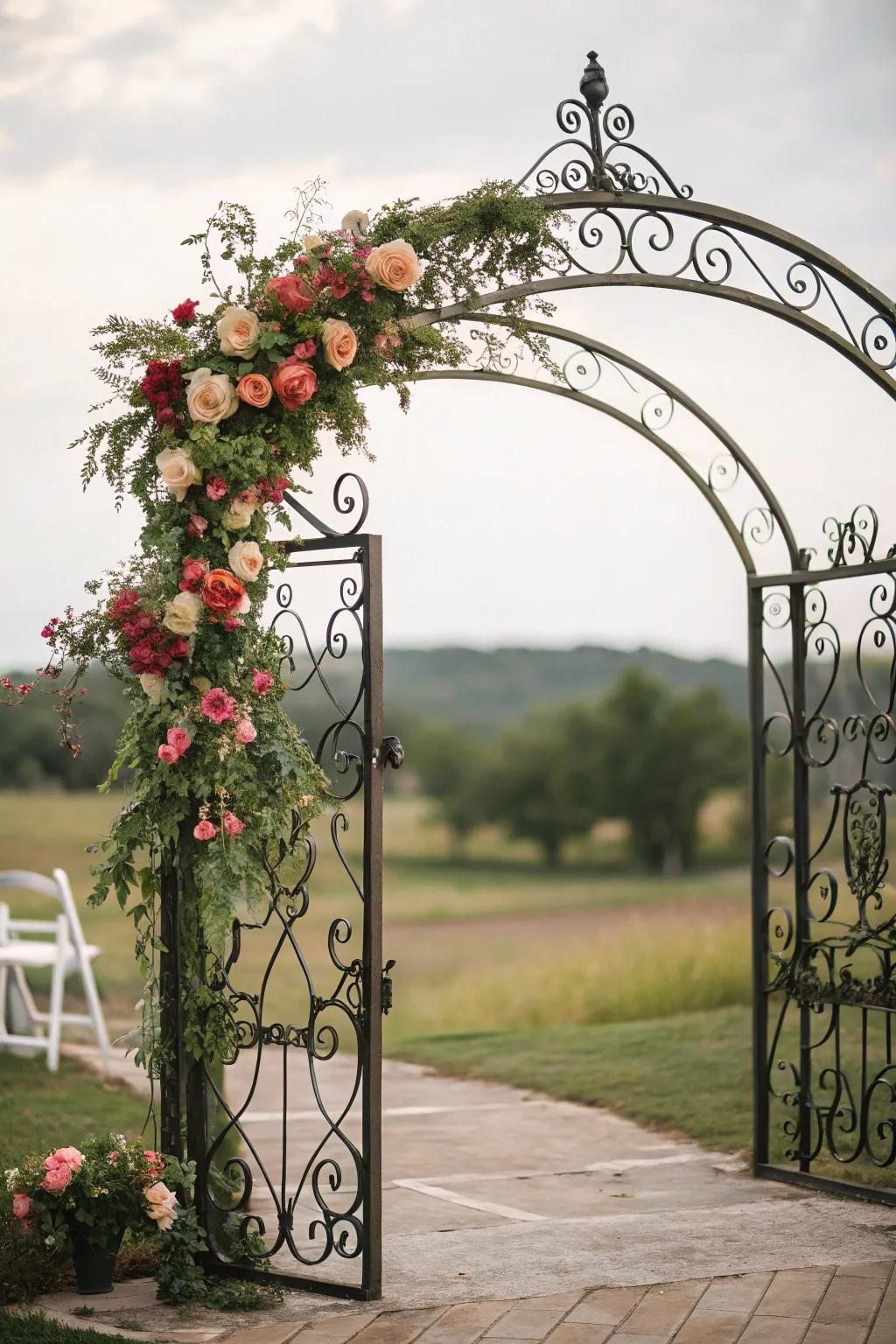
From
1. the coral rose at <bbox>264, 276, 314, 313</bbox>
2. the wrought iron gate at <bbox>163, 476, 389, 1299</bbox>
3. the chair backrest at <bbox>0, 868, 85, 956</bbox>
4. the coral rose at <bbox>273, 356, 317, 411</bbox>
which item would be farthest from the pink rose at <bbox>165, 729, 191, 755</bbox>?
the chair backrest at <bbox>0, 868, 85, 956</bbox>

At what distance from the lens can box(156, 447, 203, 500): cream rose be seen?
3834 mm

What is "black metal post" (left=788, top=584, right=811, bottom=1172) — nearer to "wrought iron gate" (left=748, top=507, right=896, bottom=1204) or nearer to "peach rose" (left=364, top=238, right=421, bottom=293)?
"wrought iron gate" (left=748, top=507, right=896, bottom=1204)

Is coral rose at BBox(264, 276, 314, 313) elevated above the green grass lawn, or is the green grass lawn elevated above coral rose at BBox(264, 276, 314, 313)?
coral rose at BBox(264, 276, 314, 313)

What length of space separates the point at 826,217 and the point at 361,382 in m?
7.12

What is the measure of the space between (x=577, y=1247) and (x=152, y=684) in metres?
2.08

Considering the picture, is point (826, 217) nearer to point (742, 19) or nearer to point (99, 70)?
point (742, 19)

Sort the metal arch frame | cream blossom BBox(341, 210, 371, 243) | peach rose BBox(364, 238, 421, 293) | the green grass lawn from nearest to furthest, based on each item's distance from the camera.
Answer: peach rose BBox(364, 238, 421, 293), cream blossom BBox(341, 210, 371, 243), the metal arch frame, the green grass lawn

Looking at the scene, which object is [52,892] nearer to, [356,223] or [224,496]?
[224,496]

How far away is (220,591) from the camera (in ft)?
12.5

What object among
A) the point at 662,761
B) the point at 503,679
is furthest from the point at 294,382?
the point at 662,761

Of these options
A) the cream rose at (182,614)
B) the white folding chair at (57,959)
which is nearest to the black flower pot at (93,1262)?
the cream rose at (182,614)

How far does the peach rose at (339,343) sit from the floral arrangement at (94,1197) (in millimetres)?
2104

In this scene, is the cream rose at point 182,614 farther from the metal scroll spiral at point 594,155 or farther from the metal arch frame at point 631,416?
the metal scroll spiral at point 594,155

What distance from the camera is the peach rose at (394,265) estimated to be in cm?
392
